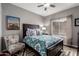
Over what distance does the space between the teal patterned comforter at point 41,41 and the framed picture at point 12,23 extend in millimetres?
279

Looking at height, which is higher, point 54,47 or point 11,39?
point 11,39

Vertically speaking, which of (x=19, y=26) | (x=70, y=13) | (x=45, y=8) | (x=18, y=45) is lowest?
(x=18, y=45)

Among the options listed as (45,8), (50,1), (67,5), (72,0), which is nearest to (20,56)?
(45,8)

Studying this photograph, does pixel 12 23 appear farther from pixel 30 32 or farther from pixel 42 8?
pixel 42 8

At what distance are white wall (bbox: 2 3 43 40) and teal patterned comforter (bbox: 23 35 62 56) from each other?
232 mm

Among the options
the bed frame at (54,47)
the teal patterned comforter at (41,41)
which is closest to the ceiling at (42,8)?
the bed frame at (54,47)

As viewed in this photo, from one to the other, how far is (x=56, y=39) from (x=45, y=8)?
0.61 metres

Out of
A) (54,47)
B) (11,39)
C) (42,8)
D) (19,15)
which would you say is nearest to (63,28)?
(54,47)

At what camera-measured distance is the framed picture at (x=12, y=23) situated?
5.01ft

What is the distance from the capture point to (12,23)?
157 cm

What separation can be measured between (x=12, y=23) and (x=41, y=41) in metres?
0.62

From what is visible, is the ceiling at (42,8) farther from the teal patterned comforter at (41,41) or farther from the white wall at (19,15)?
the teal patterned comforter at (41,41)

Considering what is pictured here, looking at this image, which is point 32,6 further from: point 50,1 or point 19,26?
point 19,26

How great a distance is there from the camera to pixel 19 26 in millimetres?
1592
